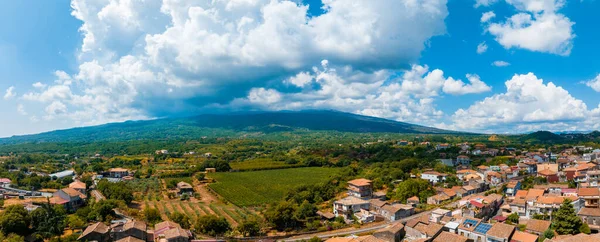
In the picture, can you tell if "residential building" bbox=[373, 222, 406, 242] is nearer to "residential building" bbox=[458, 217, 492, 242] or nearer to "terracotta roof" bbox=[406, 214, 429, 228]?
"terracotta roof" bbox=[406, 214, 429, 228]

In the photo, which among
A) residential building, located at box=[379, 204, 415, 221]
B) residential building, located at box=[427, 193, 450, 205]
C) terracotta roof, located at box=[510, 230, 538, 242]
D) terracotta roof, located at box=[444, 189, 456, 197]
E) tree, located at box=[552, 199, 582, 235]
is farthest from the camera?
terracotta roof, located at box=[444, 189, 456, 197]

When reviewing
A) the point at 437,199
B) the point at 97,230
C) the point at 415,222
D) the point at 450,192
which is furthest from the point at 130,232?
the point at 450,192

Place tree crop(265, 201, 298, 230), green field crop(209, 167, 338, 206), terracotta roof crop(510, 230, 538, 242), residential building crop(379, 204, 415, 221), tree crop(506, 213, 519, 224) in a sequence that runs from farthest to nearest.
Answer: green field crop(209, 167, 338, 206) → residential building crop(379, 204, 415, 221) → tree crop(265, 201, 298, 230) → tree crop(506, 213, 519, 224) → terracotta roof crop(510, 230, 538, 242)

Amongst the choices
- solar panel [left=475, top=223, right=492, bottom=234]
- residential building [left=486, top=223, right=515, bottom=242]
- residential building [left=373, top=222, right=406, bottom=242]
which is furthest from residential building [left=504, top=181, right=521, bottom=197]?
residential building [left=373, top=222, right=406, bottom=242]

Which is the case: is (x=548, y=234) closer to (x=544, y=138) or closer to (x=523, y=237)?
(x=523, y=237)

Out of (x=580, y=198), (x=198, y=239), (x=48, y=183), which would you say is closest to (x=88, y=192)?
(x=48, y=183)

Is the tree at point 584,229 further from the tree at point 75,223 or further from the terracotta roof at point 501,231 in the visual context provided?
the tree at point 75,223

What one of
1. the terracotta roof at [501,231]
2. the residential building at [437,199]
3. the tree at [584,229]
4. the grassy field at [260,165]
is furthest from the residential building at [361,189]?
the grassy field at [260,165]

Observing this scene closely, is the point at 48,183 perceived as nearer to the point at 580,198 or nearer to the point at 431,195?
the point at 431,195
